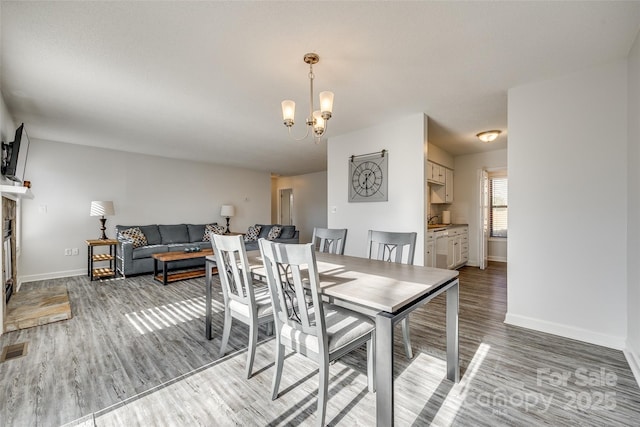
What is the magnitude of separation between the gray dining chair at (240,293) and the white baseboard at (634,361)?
253 centimetres

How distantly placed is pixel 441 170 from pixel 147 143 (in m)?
5.52

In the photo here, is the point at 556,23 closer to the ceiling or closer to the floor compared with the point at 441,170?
closer to the ceiling

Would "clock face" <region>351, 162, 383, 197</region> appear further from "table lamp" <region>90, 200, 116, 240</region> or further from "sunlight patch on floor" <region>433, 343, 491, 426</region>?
"table lamp" <region>90, 200, 116, 240</region>

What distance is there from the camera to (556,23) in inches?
71.1

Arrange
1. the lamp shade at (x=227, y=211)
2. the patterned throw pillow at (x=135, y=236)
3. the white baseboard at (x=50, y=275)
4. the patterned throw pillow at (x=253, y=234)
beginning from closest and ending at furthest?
1. the white baseboard at (x=50, y=275)
2. the patterned throw pillow at (x=135, y=236)
3. the patterned throw pillow at (x=253, y=234)
4. the lamp shade at (x=227, y=211)

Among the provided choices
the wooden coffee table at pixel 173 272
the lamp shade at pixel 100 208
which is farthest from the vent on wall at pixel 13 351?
the lamp shade at pixel 100 208

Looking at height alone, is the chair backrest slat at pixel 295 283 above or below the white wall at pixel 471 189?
below

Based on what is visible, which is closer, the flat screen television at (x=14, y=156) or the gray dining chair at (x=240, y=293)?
the gray dining chair at (x=240, y=293)

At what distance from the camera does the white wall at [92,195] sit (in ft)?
14.8

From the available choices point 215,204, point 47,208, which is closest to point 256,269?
point 47,208

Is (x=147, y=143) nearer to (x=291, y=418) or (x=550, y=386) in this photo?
(x=291, y=418)

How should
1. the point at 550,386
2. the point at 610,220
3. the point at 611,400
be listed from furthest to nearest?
the point at 610,220 → the point at 550,386 → the point at 611,400

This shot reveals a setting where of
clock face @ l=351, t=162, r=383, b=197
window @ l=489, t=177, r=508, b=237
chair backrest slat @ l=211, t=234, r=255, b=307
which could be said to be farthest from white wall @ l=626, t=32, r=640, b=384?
window @ l=489, t=177, r=508, b=237

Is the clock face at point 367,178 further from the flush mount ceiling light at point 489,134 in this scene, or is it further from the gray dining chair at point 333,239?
the flush mount ceiling light at point 489,134
